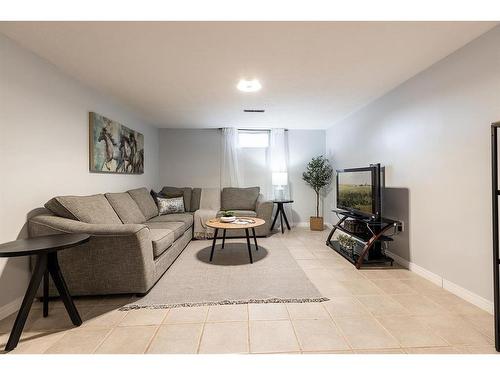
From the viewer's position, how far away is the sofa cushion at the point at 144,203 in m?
3.62

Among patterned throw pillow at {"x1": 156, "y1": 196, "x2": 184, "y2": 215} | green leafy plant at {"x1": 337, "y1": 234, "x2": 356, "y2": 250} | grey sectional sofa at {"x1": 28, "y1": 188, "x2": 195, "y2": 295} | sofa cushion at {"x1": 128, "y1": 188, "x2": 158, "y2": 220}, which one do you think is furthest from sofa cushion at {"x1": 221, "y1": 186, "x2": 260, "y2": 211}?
grey sectional sofa at {"x1": 28, "y1": 188, "x2": 195, "y2": 295}

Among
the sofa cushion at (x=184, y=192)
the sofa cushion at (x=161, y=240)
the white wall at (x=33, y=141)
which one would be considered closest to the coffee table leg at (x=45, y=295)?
the white wall at (x=33, y=141)

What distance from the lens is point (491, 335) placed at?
1549 millimetres

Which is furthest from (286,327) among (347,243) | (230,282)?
(347,243)

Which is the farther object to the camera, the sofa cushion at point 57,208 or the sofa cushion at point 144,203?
the sofa cushion at point 144,203

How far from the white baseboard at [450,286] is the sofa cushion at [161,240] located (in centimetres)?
274

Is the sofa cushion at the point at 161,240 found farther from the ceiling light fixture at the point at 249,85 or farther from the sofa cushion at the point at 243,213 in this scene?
the ceiling light fixture at the point at 249,85

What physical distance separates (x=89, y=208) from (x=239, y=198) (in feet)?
9.22

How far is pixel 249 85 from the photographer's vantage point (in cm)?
274
